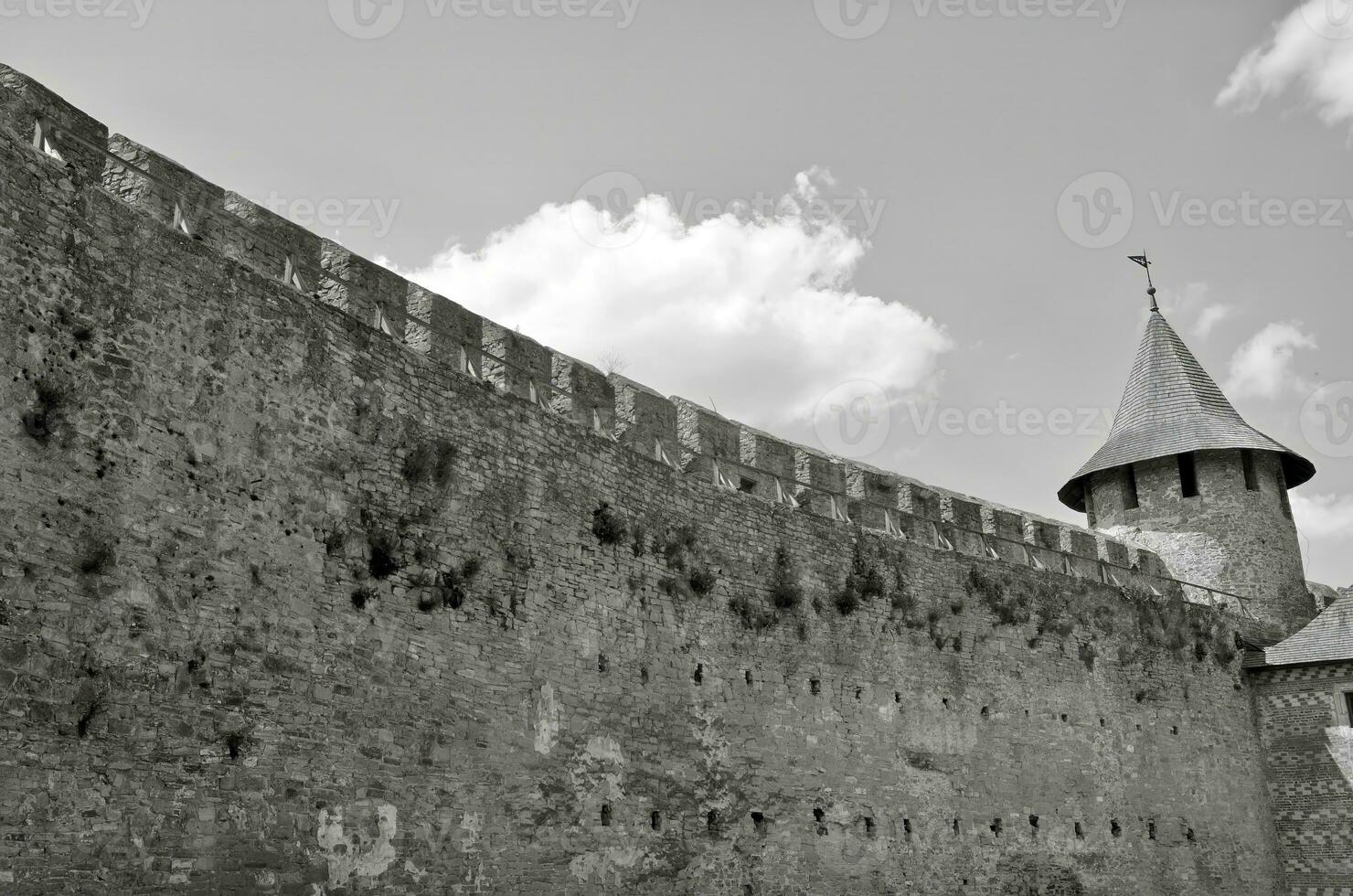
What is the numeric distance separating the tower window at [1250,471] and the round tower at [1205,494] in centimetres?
2

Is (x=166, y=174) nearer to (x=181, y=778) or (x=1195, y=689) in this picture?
(x=181, y=778)

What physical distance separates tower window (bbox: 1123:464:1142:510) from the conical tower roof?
1.19 ft

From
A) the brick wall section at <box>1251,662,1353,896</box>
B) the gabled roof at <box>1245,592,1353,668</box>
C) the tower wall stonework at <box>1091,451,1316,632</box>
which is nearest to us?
the brick wall section at <box>1251,662,1353,896</box>

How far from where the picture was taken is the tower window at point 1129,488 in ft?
76.4

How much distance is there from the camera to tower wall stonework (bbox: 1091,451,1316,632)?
22016 millimetres

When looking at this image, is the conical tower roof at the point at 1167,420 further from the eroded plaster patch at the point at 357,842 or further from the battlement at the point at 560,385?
the eroded plaster patch at the point at 357,842

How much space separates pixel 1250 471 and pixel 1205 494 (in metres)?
0.96

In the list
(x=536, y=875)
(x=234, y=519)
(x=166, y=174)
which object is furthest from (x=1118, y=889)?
(x=166, y=174)

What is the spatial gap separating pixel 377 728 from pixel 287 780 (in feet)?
3.14

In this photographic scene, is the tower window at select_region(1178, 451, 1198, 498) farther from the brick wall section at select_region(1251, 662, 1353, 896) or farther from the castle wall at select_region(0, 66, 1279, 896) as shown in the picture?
the castle wall at select_region(0, 66, 1279, 896)

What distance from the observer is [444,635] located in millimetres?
10820

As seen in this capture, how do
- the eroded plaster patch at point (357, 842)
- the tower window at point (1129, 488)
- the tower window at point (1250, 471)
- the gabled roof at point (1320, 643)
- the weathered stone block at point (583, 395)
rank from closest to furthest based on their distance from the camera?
the eroded plaster patch at point (357, 842) → the weathered stone block at point (583, 395) → the gabled roof at point (1320, 643) → the tower window at point (1250, 471) → the tower window at point (1129, 488)

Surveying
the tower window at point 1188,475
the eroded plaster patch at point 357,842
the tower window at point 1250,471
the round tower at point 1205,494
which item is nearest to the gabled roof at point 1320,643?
the round tower at point 1205,494

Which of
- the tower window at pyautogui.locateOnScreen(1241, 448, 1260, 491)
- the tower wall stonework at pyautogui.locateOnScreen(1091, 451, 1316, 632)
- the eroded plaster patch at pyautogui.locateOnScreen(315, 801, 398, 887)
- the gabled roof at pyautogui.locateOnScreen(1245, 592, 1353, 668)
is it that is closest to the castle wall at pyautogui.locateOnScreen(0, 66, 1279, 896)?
the eroded plaster patch at pyautogui.locateOnScreen(315, 801, 398, 887)
